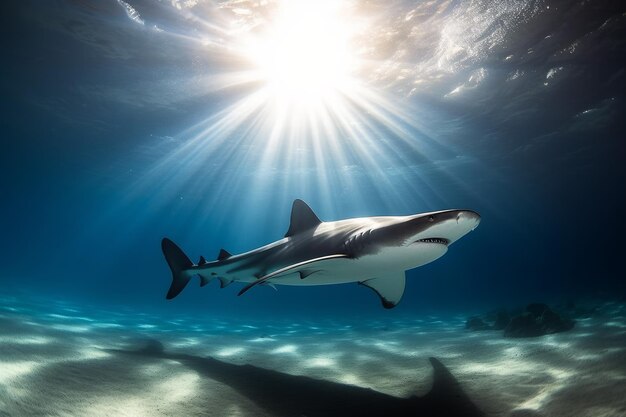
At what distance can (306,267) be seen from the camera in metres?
3.93

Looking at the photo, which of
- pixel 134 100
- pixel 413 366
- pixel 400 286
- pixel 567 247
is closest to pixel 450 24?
pixel 400 286

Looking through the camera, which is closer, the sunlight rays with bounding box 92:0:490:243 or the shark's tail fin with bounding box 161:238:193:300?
the shark's tail fin with bounding box 161:238:193:300

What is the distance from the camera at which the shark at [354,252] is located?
11.1 ft

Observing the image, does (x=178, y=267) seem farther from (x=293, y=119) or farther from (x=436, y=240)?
(x=293, y=119)

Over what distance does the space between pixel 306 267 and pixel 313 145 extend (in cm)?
1933

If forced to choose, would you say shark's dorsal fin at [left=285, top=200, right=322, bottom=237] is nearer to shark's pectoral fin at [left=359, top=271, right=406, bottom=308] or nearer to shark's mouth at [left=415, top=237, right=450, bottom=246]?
shark's pectoral fin at [left=359, top=271, right=406, bottom=308]

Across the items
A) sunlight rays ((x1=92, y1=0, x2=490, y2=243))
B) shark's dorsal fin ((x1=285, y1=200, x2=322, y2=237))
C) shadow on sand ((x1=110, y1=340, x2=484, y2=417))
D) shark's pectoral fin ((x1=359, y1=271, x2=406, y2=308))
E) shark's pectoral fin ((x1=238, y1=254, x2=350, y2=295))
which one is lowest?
shadow on sand ((x1=110, y1=340, x2=484, y2=417))

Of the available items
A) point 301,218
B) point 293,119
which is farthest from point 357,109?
point 301,218

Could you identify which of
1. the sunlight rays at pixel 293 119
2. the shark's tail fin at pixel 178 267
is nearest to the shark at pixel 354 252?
the shark's tail fin at pixel 178 267

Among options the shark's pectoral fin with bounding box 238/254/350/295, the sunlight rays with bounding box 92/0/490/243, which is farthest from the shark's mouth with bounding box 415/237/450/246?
the sunlight rays with bounding box 92/0/490/243

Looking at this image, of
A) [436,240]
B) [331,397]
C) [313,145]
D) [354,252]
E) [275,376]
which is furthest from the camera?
[313,145]

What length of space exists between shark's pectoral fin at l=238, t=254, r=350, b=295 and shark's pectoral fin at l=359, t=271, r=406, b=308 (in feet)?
3.75

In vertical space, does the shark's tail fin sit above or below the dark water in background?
below

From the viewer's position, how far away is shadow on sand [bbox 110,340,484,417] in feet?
11.1
